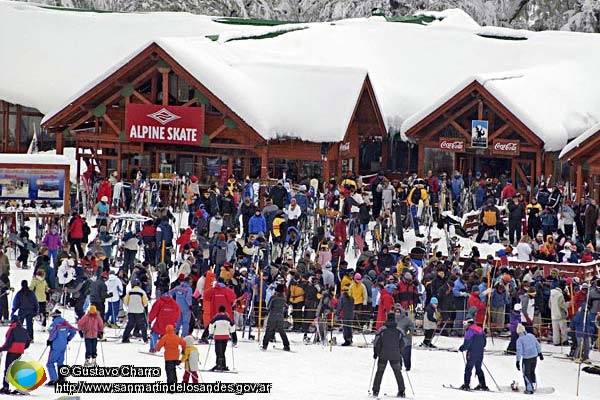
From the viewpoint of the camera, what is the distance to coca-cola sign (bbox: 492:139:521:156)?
140 feet

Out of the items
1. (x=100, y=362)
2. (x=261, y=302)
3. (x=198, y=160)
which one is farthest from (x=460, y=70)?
(x=100, y=362)

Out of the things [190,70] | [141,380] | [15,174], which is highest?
[190,70]

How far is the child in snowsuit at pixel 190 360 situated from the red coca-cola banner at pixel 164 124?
1858 centimetres

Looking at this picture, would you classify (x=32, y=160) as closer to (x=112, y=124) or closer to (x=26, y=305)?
(x=112, y=124)

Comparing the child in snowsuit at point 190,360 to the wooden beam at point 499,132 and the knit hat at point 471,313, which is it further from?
the wooden beam at point 499,132

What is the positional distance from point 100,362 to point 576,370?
8095mm

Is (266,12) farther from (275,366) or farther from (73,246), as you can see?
(275,366)

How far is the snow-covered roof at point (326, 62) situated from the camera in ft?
139

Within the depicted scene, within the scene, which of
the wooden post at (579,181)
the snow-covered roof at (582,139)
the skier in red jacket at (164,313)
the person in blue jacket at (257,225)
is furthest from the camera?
the wooden post at (579,181)

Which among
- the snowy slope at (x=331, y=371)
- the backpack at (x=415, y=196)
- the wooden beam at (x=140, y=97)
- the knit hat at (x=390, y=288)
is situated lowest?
the snowy slope at (x=331, y=371)

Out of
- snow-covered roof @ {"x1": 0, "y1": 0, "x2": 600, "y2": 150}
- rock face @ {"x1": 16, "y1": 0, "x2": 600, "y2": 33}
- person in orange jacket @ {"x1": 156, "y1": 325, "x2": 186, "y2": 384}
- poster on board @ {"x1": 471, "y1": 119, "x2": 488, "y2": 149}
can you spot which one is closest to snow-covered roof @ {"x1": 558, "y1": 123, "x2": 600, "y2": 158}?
snow-covered roof @ {"x1": 0, "y1": 0, "x2": 600, "y2": 150}

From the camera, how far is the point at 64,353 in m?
23.7

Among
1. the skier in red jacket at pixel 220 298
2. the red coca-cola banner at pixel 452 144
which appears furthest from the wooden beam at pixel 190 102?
the skier in red jacket at pixel 220 298

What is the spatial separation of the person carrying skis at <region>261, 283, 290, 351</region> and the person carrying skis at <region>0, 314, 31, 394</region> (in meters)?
4.89
